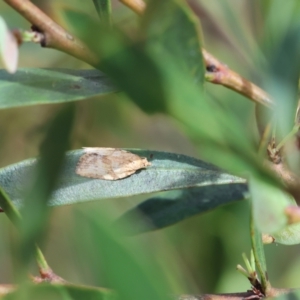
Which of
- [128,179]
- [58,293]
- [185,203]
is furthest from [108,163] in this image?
[58,293]

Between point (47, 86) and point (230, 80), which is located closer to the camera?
point (47, 86)

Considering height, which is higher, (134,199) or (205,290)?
(134,199)

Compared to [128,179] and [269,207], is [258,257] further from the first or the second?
[269,207]

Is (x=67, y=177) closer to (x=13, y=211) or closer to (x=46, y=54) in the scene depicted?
(x=13, y=211)

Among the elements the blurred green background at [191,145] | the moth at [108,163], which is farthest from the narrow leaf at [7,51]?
the moth at [108,163]

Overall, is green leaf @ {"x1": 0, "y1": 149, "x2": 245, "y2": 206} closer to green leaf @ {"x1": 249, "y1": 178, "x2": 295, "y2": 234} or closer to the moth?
the moth

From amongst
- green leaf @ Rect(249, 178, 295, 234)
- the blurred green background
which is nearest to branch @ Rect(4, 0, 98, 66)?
the blurred green background

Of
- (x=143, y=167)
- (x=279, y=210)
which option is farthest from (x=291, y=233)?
(x=279, y=210)
